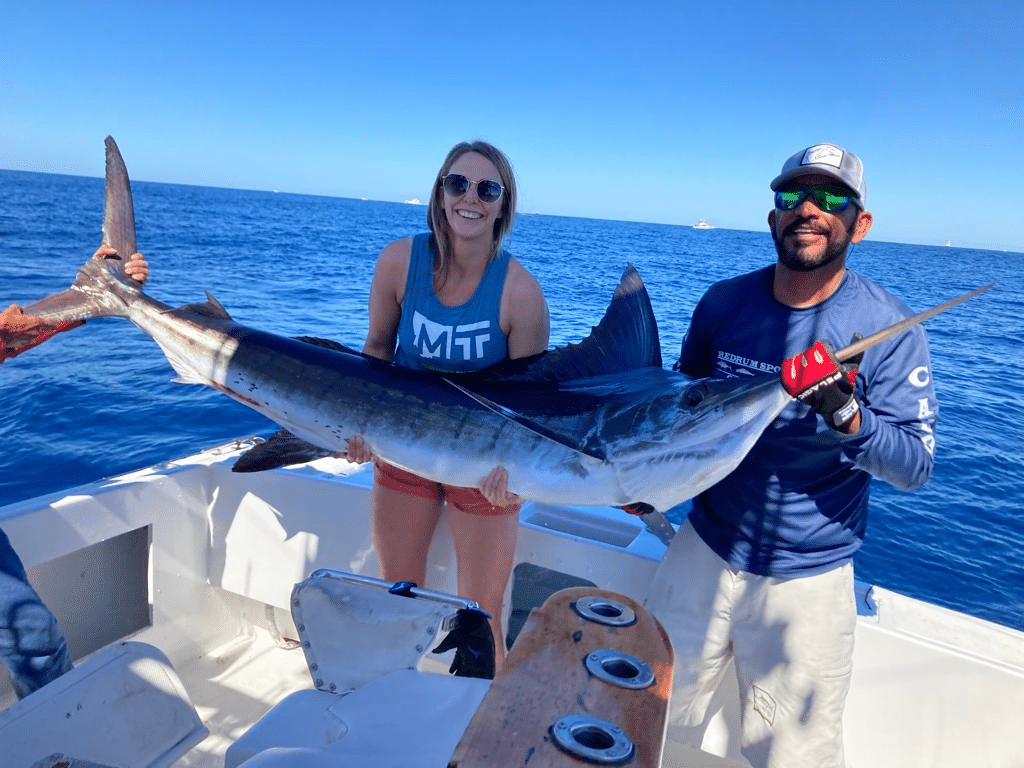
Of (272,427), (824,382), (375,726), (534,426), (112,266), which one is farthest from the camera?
(272,427)

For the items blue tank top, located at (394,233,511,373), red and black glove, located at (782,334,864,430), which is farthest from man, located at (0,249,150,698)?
red and black glove, located at (782,334,864,430)

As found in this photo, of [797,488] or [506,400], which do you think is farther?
[506,400]

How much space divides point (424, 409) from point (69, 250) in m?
18.8

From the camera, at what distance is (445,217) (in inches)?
92.8

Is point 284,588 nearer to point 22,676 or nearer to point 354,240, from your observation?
point 22,676

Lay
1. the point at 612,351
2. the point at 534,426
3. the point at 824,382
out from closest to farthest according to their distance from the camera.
A: the point at 824,382 → the point at 534,426 → the point at 612,351

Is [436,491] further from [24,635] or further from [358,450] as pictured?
[24,635]

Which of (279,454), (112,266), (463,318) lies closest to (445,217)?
(463,318)

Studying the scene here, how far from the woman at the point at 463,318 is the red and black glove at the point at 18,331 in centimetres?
109

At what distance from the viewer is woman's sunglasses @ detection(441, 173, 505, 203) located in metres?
2.28

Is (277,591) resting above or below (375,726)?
below

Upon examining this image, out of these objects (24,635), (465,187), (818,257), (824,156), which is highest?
(824,156)

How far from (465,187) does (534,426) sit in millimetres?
846

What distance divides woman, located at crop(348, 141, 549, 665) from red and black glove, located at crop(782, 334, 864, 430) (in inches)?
36.7
